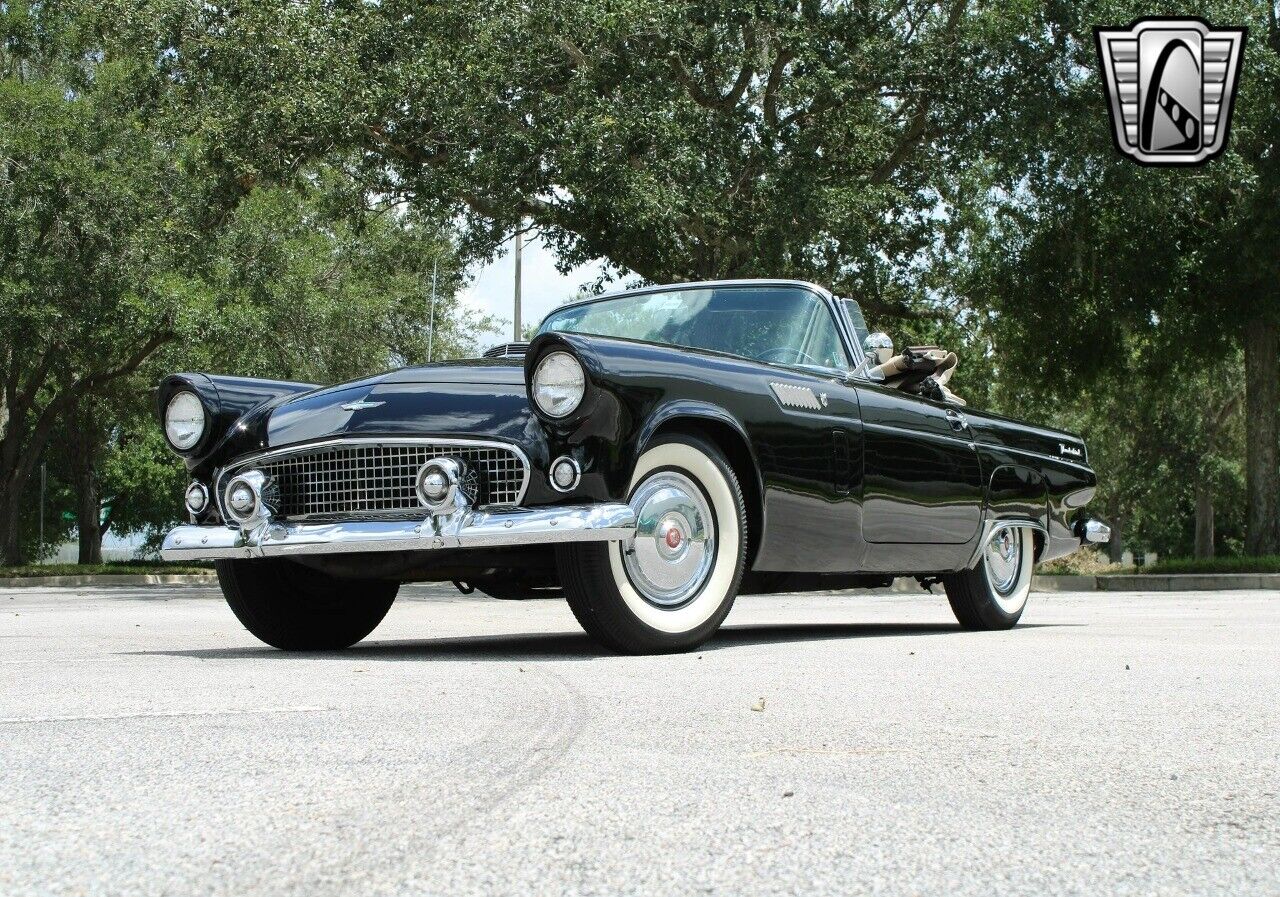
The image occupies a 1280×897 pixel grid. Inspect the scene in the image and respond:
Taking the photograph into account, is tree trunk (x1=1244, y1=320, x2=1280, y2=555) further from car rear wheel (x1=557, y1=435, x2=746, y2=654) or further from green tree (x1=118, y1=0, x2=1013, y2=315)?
car rear wheel (x1=557, y1=435, x2=746, y2=654)

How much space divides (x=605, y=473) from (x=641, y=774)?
249 centimetres

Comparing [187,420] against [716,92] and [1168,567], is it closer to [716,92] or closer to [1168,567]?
[716,92]

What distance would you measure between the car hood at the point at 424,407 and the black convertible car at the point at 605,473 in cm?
1

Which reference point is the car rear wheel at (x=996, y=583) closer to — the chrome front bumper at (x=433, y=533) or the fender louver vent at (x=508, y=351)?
the fender louver vent at (x=508, y=351)

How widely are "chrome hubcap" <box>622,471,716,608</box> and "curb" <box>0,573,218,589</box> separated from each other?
74.9 feet

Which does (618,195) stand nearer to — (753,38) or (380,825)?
(753,38)

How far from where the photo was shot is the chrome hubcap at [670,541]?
5.97 metres

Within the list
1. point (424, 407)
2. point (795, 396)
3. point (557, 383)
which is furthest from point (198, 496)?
point (795, 396)

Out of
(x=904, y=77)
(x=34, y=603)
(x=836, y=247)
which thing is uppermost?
(x=904, y=77)

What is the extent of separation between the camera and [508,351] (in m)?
7.57

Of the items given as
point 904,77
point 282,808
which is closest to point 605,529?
point 282,808

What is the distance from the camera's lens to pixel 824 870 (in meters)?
2.47

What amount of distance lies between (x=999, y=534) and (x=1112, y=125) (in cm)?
1303

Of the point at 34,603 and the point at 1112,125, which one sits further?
the point at 1112,125
